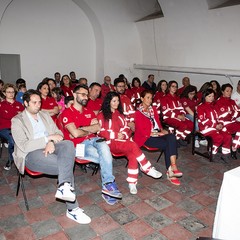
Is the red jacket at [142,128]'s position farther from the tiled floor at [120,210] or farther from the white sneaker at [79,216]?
the white sneaker at [79,216]

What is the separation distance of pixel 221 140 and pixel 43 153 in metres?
2.96

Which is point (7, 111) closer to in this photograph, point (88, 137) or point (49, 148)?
point (88, 137)

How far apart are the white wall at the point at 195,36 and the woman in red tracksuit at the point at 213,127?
10.0ft

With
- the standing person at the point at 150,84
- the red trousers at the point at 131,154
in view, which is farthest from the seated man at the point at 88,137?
the standing person at the point at 150,84

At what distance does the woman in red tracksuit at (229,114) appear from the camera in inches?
174

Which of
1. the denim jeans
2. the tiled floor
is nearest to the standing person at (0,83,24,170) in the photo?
the tiled floor

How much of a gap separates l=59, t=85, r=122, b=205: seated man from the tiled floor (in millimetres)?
210

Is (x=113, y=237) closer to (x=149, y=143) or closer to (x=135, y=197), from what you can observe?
(x=135, y=197)

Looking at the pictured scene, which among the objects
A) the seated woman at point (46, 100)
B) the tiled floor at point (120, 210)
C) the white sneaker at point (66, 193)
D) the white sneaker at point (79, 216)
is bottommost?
the tiled floor at point (120, 210)

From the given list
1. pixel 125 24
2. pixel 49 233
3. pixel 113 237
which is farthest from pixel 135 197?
pixel 125 24

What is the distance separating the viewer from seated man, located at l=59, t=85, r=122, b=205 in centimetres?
300

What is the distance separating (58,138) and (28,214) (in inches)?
35.6

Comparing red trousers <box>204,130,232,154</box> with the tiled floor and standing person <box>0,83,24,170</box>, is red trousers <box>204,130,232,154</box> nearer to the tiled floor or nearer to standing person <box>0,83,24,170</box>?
the tiled floor

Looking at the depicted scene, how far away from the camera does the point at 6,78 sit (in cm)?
831
